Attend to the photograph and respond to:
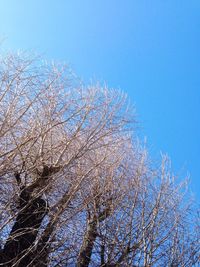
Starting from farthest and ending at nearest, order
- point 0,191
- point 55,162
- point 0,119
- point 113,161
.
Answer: point 113,161 < point 55,162 < point 0,191 < point 0,119

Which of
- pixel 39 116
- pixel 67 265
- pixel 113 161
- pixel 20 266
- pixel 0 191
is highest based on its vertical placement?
pixel 113 161

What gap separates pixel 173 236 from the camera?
678 centimetres

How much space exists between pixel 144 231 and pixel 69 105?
8.75 feet

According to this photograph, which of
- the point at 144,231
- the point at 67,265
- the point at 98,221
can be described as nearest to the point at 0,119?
the point at 67,265

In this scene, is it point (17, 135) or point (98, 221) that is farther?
point (98, 221)

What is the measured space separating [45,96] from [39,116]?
0.98ft

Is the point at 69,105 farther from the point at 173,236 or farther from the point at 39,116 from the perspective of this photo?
the point at 173,236

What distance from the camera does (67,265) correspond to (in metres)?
5.16

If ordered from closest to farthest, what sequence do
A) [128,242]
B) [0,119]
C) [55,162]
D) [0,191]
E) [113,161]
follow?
[0,119] → [0,191] → [55,162] → [128,242] → [113,161]

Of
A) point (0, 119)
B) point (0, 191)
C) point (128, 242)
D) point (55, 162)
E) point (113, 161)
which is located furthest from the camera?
point (113, 161)

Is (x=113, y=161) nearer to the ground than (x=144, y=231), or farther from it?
farther from it

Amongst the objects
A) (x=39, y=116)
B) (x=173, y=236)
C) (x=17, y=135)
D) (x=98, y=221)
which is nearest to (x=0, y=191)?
(x=17, y=135)

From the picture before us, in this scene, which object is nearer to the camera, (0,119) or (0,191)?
(0,119)

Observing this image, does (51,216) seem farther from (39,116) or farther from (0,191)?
(39,116)
